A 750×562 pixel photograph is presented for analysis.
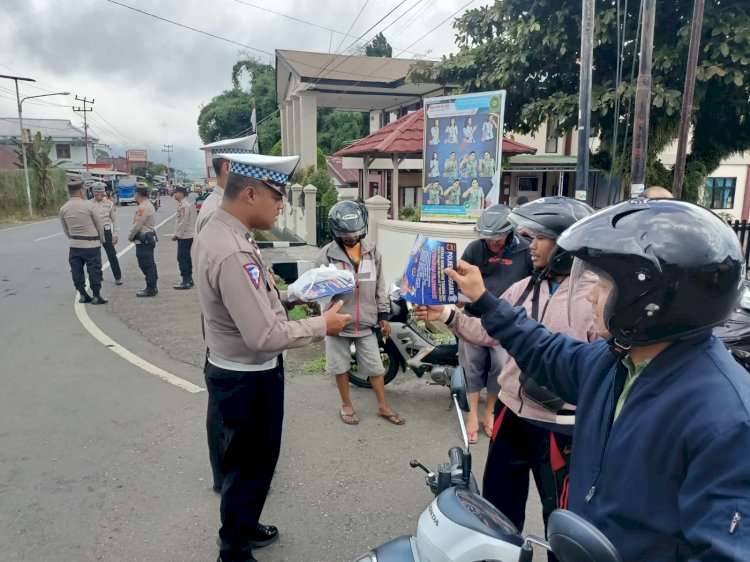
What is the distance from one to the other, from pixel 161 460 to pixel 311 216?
1165 centimetres

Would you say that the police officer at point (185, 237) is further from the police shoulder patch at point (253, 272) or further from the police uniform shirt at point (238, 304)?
the police shoulder patch at point (253, 272)

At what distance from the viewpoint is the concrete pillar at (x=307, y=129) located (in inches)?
922

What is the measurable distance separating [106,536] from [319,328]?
1.79 metres

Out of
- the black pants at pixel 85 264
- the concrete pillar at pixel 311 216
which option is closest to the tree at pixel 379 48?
the concrete pillar at pixel 311 216

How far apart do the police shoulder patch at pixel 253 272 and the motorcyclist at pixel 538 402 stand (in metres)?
0.77

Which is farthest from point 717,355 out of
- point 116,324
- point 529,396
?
point 116,324

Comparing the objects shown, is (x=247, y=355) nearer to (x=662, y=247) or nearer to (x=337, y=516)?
(x=337, y=516)

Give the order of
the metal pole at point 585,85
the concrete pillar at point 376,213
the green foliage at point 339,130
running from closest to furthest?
1. the metal pole at point 585,85
2. the concrete pillar at point 376,213
3. the green foliage at point 339,130

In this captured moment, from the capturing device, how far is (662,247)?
1.22 m

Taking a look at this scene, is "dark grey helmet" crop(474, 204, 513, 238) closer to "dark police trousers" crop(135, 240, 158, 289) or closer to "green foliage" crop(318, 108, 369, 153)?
"dark police trousers" crop(135, 240, 158, 289)

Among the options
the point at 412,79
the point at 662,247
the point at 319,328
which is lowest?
the point at 319,328

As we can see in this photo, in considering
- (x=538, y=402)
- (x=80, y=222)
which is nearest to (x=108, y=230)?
(x=80, y=222)

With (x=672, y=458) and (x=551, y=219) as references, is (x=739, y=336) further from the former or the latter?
(x=672, y=458)

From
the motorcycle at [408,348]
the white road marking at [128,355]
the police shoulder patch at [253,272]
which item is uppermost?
the police shoulder patch at [253,272]
